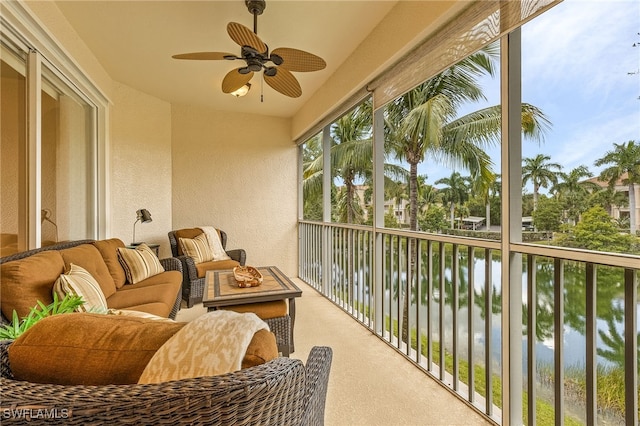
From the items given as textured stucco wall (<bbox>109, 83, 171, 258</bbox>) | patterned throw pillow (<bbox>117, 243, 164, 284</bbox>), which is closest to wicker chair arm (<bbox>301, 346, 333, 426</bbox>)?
patterned throw pillow (<bbox>117, 243, 164, 284</bbox>)

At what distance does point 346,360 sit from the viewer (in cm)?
226

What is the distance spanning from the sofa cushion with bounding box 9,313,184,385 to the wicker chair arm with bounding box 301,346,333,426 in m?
0.36

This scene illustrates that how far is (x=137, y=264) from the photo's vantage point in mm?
2850

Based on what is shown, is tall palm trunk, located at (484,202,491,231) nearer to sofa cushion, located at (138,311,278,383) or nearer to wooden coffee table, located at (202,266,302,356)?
wooden coffee table, located at (202,266,302,356)

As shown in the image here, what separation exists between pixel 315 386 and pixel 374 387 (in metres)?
1.31

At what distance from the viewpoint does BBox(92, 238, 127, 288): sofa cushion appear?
102 inches

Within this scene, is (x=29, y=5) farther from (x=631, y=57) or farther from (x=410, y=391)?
(x=410, y=391)

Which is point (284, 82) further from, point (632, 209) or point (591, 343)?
point (591, 343)

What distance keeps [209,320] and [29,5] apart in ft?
8.55

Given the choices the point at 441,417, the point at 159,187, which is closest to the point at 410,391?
the point at 441,417

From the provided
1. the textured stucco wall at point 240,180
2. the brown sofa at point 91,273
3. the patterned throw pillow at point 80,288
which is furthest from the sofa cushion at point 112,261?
the textured stucco wall at point 240,180

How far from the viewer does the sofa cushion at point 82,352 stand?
1.99 feet

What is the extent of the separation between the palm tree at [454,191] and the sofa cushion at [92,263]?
2.64 metres

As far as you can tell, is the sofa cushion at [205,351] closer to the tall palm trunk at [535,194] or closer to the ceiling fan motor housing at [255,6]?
the tall palm trunk at [535,194]
